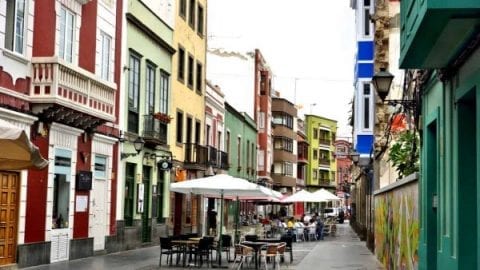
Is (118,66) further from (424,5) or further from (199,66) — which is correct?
(424,5)

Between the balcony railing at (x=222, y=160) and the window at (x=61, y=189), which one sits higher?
the balcony railing at (x=222, y=160)

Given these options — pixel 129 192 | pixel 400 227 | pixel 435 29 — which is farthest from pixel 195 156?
pixel 435 29

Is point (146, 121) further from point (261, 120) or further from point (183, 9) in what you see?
point (261, 120)

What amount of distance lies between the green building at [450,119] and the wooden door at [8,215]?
1043 cm

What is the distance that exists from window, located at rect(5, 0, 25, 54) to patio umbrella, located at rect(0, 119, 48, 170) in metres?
8.91

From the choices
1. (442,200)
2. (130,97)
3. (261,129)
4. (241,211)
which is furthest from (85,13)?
(261,129)

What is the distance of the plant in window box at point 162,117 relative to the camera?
30997 mm

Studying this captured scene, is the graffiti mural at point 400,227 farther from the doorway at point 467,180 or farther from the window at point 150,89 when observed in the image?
the window at point 150,89

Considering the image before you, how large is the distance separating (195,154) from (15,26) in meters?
20.4

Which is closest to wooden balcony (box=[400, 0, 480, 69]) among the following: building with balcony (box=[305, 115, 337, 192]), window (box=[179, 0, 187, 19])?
window (box=[179, 0, 187, 19])

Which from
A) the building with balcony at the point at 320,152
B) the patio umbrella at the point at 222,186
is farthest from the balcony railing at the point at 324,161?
the patio umbrella at the point at 222,186

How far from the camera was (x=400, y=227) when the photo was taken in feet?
53.9

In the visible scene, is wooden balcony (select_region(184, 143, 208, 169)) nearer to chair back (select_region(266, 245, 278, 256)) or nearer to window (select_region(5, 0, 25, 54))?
chair back (select_region(266, 245, 278, 256))

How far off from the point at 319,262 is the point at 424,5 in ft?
59.6
